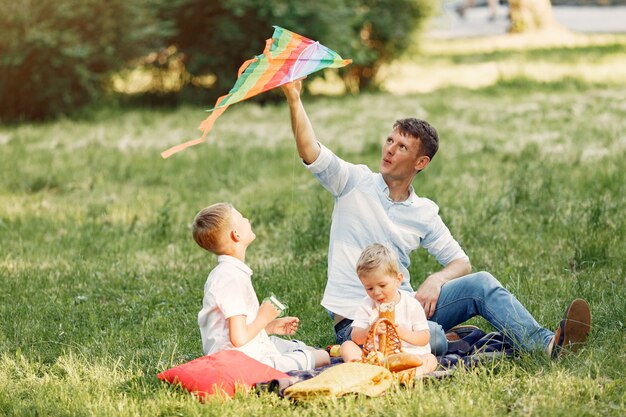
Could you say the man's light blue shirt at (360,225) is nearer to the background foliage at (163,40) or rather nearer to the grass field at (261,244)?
the grass field at (261,244)

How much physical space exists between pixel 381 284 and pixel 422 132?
0.90m

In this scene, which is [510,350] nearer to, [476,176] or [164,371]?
[164,371]

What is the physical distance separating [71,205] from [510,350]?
198 inches

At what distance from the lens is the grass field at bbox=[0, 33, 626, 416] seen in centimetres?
411

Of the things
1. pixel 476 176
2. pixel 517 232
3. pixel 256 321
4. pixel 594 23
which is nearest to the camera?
Answer: pixel 256 321

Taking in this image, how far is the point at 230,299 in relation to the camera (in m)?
4.27

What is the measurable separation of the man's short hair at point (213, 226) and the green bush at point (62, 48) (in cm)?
972

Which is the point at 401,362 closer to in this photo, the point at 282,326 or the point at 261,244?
the point at 282,326

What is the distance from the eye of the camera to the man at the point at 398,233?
186 inches

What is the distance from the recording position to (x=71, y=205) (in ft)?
28.1

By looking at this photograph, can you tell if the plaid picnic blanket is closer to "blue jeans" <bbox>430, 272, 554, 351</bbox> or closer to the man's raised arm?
"blue jeans" <bbox>430, 272, 554, 351</bbox>

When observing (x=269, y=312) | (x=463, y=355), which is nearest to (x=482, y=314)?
(x=463, y=355)

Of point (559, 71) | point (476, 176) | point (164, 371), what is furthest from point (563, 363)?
point (559, 71)

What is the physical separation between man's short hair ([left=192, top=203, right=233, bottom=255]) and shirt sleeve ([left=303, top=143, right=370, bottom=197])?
1.67 feet
